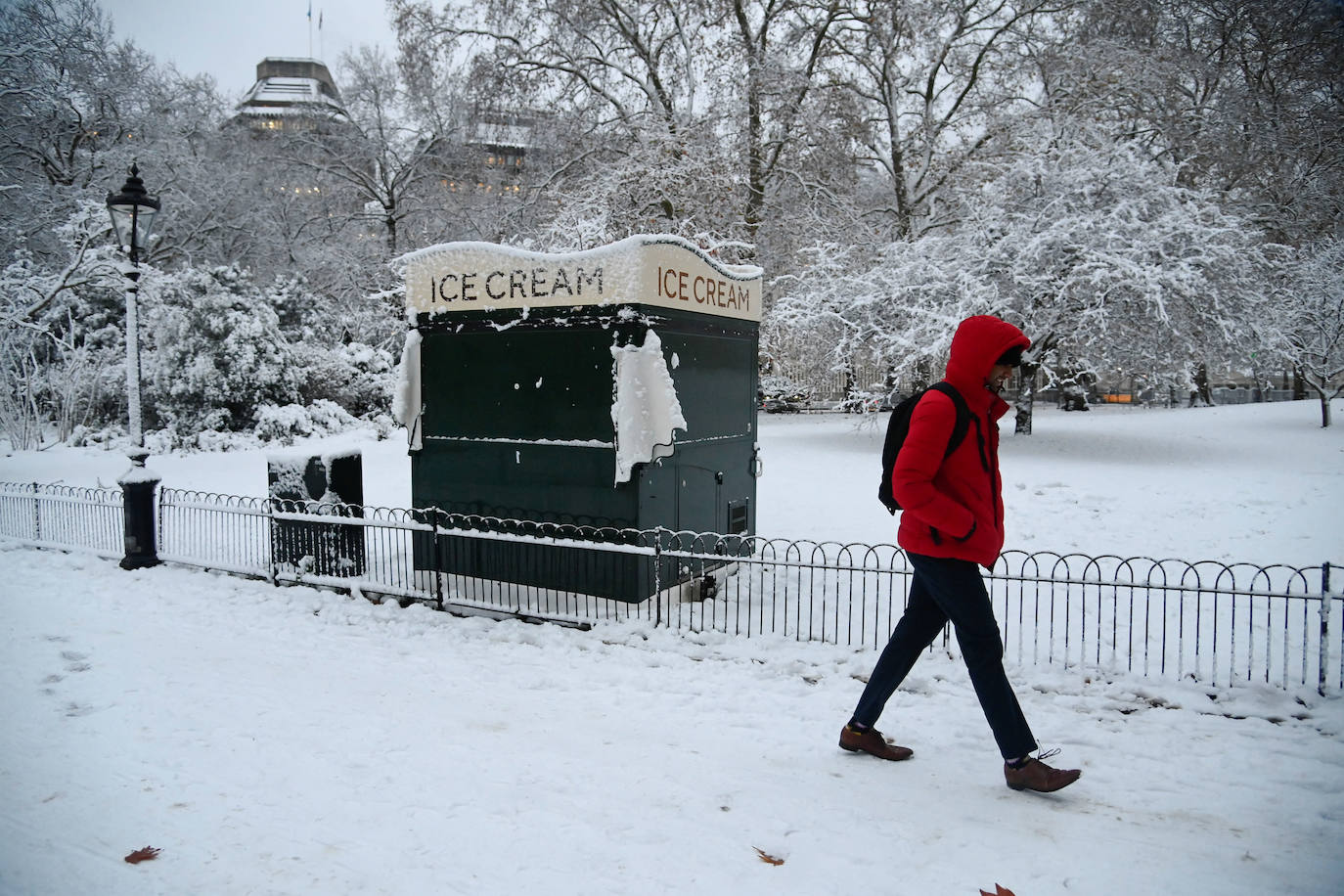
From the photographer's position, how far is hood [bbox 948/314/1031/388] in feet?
12.4

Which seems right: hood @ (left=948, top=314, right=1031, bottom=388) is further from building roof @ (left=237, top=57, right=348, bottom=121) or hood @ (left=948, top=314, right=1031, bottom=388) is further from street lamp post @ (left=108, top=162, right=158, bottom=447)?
building roof @ (left=237, top=57, right=348, bottom=121)

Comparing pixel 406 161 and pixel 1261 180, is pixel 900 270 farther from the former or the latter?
pixel 406 161

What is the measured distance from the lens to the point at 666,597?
709cm

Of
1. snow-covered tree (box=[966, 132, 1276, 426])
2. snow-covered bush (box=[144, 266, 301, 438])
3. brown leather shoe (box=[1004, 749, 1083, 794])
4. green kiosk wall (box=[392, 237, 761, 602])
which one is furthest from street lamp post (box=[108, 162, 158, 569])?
snow-covered tree (box=[966, 132, 1276, 426])

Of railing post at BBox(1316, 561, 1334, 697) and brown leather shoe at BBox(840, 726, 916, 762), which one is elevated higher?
railing post at BBox(1316, 561, 1334, 697)

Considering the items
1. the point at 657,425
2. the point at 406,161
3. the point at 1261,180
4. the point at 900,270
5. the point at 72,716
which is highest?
the point at 406,161

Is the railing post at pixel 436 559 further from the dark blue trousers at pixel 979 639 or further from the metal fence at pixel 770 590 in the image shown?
the dark blue trousers at pixel 979 639

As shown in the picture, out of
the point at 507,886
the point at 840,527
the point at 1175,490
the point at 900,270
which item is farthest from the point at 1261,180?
the point at 507,886

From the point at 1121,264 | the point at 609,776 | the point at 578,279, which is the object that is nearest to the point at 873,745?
the point at 609,776

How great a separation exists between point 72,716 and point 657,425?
4.11 meters

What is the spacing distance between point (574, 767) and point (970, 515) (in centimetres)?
223

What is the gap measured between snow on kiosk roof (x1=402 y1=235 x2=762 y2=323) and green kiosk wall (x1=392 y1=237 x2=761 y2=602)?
0.05 ft

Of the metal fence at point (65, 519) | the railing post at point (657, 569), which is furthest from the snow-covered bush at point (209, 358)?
the railing post at point (657, 569)

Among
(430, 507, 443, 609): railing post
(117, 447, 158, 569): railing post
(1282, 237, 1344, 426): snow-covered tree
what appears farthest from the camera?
(1282, 237, 1344, 426): snow-covered tree
